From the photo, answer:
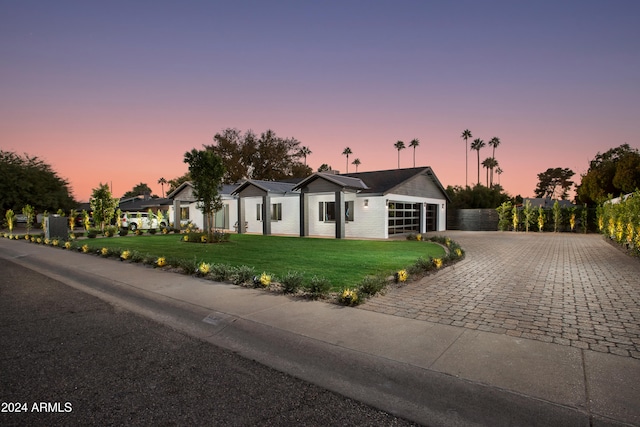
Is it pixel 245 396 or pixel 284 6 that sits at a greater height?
pixel 284 6

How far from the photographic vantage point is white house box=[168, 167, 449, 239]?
66.3 ft

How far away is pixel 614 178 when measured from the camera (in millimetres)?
30891

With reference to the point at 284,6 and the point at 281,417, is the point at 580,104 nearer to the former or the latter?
the point at 284,6

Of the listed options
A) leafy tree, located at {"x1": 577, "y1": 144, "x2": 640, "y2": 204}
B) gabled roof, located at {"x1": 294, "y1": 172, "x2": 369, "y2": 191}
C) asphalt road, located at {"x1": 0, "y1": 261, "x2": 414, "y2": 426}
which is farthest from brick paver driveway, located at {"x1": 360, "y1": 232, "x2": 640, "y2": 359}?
leafy tree, located at {"x1": 577, "y1": 144, "x2": 640, "y2": 204}

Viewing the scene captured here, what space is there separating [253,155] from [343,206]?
35.8 metres

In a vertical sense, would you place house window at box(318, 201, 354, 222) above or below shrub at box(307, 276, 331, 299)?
above

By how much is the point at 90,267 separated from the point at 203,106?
13728mm

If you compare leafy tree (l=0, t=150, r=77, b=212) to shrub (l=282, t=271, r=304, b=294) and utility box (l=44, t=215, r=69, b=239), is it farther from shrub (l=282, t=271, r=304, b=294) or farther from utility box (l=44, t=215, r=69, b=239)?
shrub (l=282, t=271, r=304, b=294)

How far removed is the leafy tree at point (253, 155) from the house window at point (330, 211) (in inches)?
1226

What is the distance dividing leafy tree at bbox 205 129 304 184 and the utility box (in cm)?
3182

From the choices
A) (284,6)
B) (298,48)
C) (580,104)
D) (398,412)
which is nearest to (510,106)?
(580,104)

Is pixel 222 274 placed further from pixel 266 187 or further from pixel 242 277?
pixel 266 187

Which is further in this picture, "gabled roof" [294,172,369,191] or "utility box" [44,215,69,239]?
"gabled roof" [294,172,369,191]

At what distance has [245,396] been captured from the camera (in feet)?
9.53
